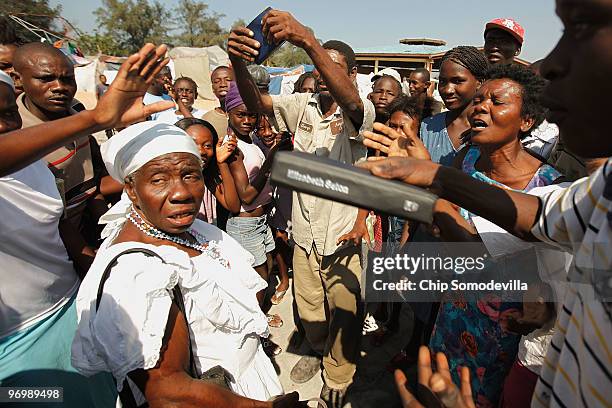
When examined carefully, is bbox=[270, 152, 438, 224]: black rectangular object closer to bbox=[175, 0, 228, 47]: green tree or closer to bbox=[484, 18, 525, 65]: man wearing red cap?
bbox=[484, 18, 525, 65]: man wearing red cap

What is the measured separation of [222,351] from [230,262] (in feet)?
1.46

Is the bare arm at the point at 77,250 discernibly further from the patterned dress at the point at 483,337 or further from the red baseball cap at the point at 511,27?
the red baseball cap at the point at 511,27

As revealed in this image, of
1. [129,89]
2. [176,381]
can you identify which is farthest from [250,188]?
[176,381]

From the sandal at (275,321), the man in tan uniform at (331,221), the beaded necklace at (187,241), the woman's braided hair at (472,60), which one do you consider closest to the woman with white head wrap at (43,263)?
the beaded necklace at (187,241)

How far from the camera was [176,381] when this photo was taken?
4.08ft

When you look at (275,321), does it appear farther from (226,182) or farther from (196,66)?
(196,66)

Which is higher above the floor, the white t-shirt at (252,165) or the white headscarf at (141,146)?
the white headscarf at (141,146)

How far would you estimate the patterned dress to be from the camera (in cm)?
184

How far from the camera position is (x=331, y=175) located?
35.0 inches

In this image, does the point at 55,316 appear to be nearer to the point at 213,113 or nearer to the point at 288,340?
the point at 288,340

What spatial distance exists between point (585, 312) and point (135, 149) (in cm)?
170

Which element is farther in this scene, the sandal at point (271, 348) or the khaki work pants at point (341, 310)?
the sandal at point (271, 348)

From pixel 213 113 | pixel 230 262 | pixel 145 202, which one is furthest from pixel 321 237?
pixel 213 113

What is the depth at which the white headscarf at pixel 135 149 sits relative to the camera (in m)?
1.59
